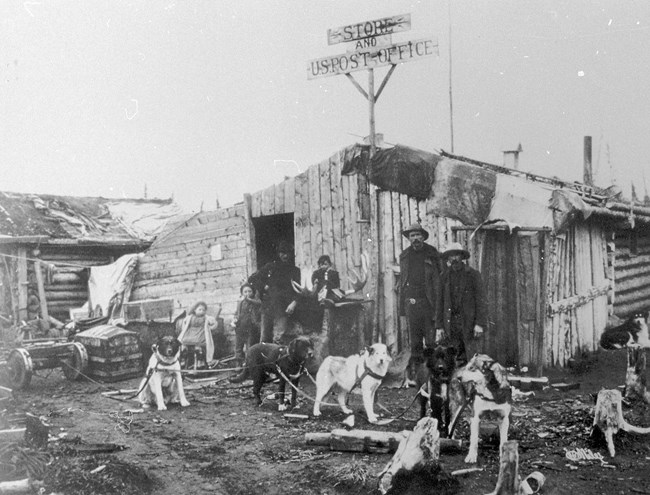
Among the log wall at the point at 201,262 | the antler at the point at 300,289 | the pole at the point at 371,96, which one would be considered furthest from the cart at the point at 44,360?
the pole at the point at 371,96

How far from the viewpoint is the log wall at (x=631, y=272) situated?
524 inches

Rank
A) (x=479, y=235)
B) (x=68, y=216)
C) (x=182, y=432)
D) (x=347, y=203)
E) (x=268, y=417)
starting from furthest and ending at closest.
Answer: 1. (x=68, y=216)
2. (x=347, y=203)
3. (x=479, y=235)
4. (x=268, y=417)
5. (x=182, y=432)

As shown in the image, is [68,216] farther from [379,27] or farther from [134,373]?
[379,27]

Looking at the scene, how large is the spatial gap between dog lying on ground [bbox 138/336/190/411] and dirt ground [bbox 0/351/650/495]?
0.88 ft

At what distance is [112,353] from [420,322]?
588 centimetres

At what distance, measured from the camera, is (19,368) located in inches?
399

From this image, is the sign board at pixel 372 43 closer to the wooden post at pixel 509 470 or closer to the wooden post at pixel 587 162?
the wooden post at pixel 509 470

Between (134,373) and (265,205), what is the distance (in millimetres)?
4235

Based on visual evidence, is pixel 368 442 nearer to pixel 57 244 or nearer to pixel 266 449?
pixel 266 449

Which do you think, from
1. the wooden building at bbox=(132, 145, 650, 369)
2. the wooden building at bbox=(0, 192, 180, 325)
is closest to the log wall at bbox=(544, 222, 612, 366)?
the wooden building at bbox=(132, 145, 650, 369)

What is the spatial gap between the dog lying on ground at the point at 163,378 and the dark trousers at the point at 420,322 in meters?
3.61

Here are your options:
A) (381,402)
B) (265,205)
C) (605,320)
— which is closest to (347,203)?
(265,205)

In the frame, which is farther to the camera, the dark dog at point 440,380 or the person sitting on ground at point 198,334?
the person sitting on ground at point 198,334

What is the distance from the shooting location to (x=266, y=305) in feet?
36.6
